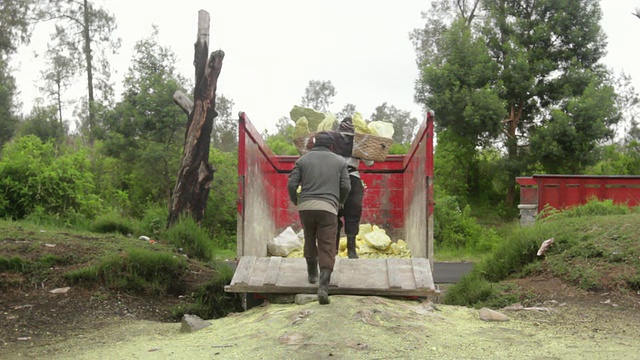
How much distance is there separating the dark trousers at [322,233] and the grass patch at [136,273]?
102 inches

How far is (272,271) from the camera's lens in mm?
7398

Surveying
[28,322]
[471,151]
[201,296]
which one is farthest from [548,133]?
[28,322]

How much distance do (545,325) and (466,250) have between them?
14.5 metres

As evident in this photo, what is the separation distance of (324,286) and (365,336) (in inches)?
43.2

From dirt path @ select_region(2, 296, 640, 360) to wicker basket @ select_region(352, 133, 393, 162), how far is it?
7.19ft

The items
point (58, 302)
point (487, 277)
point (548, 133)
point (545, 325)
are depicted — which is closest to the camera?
point (545, 325)

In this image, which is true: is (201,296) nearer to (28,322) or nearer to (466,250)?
(28,322)

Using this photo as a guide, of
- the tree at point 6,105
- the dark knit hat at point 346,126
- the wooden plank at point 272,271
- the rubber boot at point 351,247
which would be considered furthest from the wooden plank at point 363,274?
the tree at point 6,105

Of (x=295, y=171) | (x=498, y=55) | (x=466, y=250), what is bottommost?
(x=466, y=250)

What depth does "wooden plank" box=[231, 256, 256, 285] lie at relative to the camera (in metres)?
7.10

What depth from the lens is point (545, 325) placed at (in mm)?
6641

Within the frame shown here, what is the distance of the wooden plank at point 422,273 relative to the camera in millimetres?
6914

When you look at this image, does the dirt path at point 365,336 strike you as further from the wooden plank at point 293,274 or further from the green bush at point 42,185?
the green bush at point 42,185

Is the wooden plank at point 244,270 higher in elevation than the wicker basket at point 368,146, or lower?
lower
